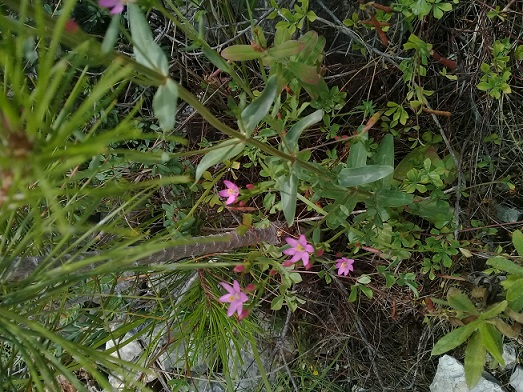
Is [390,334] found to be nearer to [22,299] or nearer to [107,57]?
[22,299]

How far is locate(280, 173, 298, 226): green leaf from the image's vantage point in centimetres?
101

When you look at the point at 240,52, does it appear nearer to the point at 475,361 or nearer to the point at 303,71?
the point at 303,71

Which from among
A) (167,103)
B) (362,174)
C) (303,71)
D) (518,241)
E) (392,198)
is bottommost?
(518,241)

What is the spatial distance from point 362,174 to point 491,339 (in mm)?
524

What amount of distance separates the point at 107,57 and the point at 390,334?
1430mm

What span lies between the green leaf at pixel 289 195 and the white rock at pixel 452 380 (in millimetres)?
930

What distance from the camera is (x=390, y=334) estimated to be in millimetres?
1719

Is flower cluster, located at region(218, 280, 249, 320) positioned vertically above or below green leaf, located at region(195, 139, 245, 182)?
below

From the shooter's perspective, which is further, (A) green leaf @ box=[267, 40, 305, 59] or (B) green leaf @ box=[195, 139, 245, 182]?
(A) green leaf @ box=[267, 40, 305, 59]

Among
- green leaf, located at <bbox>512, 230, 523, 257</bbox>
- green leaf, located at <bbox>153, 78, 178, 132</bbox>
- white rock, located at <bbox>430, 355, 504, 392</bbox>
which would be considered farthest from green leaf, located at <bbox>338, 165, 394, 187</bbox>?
white rock, located at <bbox>430, 355, 504, 392</bbox>

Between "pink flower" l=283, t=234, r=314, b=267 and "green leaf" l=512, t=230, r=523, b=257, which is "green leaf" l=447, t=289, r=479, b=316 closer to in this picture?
"green leaf" l=512, t=230, r=523, b=257

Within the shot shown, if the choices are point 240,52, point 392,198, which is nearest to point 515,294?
point 392,198

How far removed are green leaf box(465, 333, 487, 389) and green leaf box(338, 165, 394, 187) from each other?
54 centimetres

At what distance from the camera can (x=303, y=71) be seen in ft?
3.75
